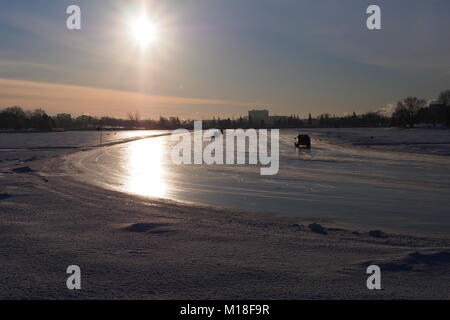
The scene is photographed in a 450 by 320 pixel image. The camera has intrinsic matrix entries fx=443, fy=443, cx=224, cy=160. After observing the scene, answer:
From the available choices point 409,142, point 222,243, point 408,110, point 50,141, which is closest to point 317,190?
point 222,243

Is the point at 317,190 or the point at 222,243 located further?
the point at 317,190

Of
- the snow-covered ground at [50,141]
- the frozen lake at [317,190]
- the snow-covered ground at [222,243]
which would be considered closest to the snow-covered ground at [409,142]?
the frozen lake at [317,190]

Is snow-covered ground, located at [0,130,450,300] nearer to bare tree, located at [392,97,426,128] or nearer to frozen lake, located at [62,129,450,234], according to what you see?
frozen lake, located at [62,129,450,234]

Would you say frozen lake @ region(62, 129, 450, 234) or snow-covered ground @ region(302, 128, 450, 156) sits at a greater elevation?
snow-covered ground @ region(302, 128, 450, 156)

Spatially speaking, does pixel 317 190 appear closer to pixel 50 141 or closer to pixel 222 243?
pixel 222 243

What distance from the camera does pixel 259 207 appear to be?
12047mm

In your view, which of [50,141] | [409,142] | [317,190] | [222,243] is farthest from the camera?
[50,141]

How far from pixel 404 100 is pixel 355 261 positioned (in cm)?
16977

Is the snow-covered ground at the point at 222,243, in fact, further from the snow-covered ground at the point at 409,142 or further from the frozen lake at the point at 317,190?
the snow-covered ground at the point at 409,142

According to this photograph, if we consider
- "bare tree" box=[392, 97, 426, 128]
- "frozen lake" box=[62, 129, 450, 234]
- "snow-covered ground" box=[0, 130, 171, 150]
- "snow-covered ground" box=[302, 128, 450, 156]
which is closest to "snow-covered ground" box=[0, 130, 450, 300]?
"frozen lake" box=[62, 129, 450, 234]

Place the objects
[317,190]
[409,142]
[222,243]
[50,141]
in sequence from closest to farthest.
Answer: [222,243] → [317,190] → [409,142] → [50,141]

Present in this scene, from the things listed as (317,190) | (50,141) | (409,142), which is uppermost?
(50,141)
